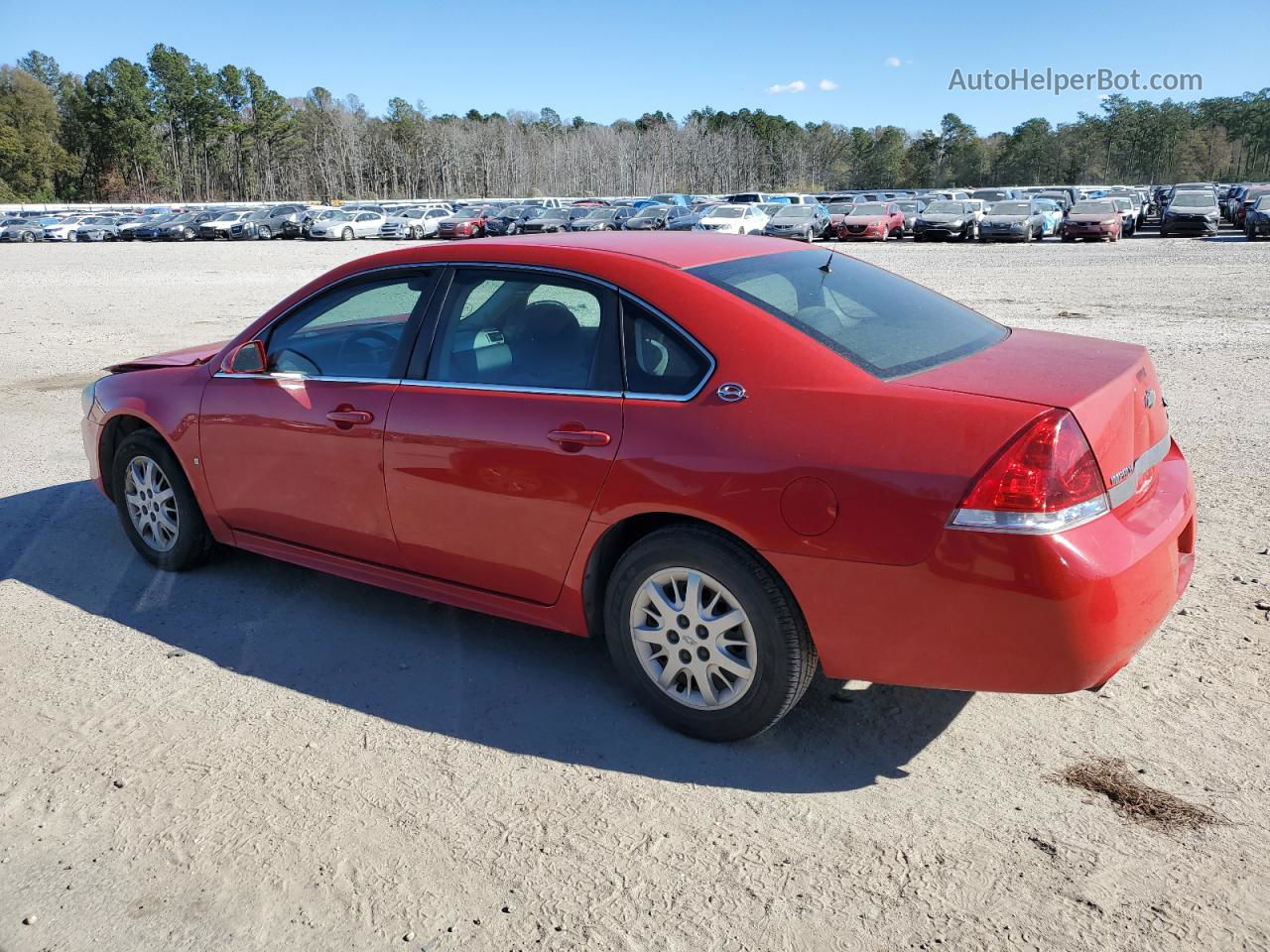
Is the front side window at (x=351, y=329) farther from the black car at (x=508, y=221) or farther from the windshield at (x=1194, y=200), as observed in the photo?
the black car at (x=508, y=221)

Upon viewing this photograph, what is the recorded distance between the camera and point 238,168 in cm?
13025

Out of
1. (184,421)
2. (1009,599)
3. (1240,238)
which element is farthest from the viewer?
(1240,238)

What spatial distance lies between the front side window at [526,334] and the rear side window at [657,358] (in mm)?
59

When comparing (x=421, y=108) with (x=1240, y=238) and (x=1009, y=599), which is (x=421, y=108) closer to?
(x=1240, y=238)

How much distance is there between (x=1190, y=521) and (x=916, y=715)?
1161mm

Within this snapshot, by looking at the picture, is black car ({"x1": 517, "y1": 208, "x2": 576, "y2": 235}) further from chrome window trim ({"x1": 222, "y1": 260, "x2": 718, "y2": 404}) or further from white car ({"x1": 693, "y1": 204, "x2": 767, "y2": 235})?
chrome window trim ({"x1": 222, "y1": 260, "x2": 718, "y2": 404})

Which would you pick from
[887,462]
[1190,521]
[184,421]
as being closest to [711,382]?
[887,462]

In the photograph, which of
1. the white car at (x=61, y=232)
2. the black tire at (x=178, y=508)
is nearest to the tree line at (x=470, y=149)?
the white car at (x=61, y=232)

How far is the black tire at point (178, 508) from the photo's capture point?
5059 millimetres

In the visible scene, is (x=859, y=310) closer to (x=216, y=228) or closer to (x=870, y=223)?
(x=870, y=223)

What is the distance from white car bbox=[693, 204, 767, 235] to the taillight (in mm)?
36095

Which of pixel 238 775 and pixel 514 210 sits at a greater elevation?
pixel 514 210

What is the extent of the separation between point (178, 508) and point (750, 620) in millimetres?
3195

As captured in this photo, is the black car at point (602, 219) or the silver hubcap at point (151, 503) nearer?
the silver hubcap at point (151, 503)
